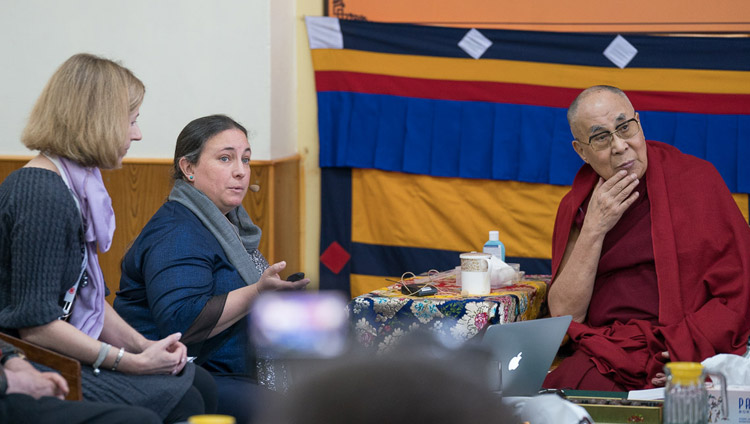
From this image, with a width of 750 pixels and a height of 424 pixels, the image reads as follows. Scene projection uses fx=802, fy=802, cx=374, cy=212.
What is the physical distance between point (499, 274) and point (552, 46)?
1.85 metres

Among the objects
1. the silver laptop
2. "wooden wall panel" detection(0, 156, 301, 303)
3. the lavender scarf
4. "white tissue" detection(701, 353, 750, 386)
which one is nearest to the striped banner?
"wooden wall panel" detection(0, 156, 301, 303)

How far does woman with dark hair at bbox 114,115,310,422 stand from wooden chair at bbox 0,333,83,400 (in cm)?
54

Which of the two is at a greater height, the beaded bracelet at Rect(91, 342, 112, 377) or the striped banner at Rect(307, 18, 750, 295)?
the striped banner at Rect(307, 18, 750, 295)

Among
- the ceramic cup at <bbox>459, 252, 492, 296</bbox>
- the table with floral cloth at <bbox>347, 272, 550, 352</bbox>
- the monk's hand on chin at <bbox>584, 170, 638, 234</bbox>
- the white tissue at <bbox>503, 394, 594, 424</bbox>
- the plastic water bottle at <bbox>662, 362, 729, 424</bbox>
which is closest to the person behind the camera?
the plastic water bottle at <bbox>662, 362, 729, 424</bbox>

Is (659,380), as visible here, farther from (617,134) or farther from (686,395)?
(686,395)

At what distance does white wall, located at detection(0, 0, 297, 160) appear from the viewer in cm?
407

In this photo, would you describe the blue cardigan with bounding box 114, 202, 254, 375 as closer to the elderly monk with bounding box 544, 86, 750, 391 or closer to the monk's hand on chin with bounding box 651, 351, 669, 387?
the elderly monk with bounding box 544, 86, 750, 391

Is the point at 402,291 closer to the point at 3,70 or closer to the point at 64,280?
the point at 64,280

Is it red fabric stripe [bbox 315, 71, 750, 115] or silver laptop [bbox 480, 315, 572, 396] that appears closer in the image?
silver laptop [bbox 480, 315, 572, 396]

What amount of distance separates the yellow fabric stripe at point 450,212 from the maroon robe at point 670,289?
57.8 inches

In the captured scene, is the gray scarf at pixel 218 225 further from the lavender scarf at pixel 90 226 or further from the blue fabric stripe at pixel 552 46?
the blue fabric stripe at pixel 552 46

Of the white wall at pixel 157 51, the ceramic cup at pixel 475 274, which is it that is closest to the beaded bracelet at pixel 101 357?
the ceramic cup at pixel 475 274

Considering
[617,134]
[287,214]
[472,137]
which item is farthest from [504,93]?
[617,134]

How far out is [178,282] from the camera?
2170mm
